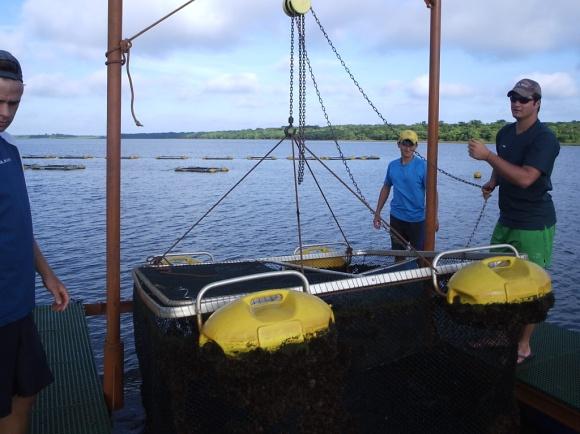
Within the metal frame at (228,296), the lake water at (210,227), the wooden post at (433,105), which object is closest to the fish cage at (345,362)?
the metal frame at (228,296)

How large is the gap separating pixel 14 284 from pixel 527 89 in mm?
4012

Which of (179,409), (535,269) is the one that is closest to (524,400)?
(535,269)

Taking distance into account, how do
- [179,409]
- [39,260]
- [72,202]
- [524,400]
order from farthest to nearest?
[72,202] → [524,400] → [39,260] → [179,409]

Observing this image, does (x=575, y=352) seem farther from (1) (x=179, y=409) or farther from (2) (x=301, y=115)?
(1) (x=179, y=409)

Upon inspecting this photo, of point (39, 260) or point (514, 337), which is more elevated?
point (39, 260)

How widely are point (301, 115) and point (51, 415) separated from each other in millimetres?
3106

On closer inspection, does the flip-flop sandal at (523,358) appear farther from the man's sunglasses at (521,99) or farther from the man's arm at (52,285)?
the man's arm at (52,285)

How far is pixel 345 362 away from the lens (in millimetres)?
3268

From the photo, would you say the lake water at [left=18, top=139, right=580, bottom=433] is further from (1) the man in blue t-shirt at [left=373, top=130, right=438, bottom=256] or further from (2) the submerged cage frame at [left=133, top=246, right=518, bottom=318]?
(1) the man in blue t-shirt at [left=373, top=130, right=438, bottom=256]

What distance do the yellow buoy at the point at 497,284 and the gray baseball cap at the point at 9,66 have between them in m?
2.85

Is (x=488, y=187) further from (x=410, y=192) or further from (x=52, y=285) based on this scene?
(x=52, y=285)

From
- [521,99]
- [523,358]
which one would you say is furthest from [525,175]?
[523,358]

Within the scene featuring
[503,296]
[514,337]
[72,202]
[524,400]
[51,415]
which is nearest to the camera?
[503,296]

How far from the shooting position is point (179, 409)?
2.88 m
